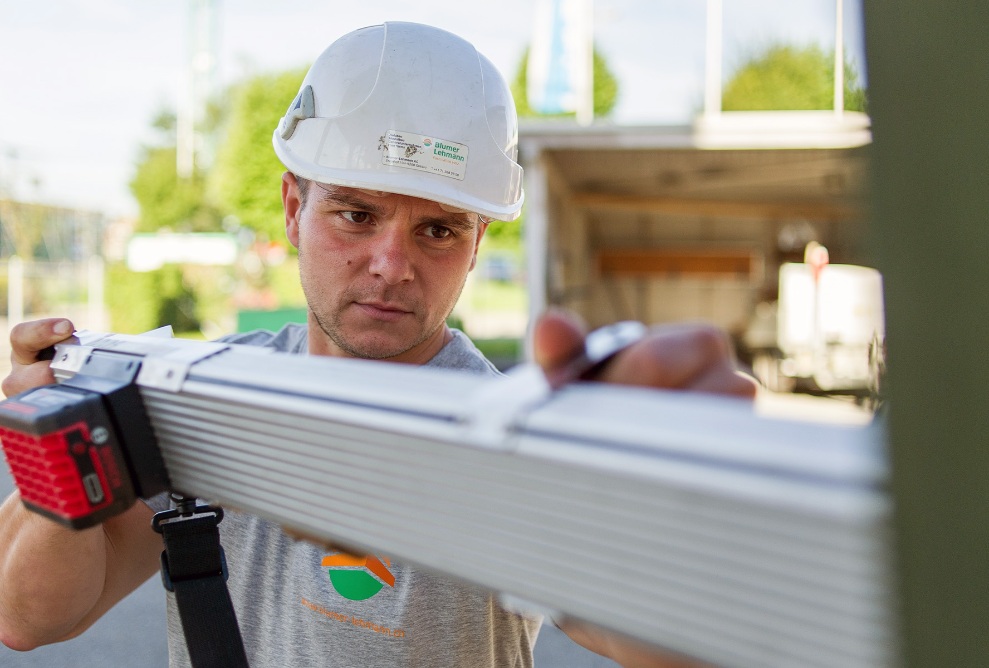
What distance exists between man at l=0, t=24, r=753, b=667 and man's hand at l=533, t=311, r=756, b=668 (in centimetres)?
88

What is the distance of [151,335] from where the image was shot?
1.00 m

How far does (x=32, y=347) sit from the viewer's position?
3.58 feet

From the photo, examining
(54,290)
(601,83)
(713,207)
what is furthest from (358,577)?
(601,83)

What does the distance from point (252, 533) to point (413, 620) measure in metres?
0.42

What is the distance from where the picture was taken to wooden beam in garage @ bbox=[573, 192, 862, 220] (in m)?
13.4

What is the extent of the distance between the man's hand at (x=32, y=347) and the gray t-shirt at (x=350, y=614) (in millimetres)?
464

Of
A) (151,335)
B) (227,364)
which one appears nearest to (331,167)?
(151,335)

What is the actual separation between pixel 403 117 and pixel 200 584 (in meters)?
0.96

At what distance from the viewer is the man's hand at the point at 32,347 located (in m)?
1.06

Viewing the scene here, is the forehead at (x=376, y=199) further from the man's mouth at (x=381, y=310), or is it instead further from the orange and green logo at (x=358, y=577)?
the orange and green logo at (x=358, y=577)

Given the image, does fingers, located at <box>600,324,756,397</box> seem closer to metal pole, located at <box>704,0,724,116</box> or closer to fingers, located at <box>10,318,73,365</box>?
fingers, located at <box>10,318,73,365</box>

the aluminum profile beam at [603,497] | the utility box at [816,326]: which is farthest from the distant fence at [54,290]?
the aluminum profile beam at [603,497]

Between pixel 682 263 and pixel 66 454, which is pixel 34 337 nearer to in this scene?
pixel 66 454

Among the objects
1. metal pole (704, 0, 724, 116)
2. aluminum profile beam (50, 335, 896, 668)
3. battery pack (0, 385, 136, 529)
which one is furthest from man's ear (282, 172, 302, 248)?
metal pole (704, 0, 724, 116)
